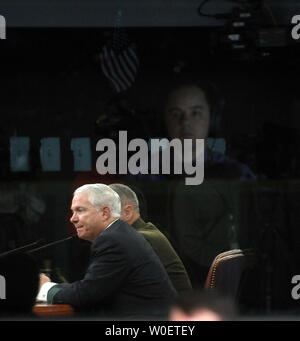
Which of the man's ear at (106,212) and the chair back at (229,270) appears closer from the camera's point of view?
the chair back at (229,270)

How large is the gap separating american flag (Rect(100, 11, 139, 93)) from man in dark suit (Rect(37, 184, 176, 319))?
2.37 feet

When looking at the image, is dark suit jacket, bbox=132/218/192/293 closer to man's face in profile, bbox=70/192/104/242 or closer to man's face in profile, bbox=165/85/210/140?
man's face in profile, bbox=70/192/104/242

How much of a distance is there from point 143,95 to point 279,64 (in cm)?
76

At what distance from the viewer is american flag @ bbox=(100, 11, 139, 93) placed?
18.1ft

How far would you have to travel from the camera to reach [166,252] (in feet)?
17.8

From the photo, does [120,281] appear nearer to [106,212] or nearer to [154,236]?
[106,212]

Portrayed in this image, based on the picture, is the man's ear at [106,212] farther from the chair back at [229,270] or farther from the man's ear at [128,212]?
the chair back at [229,270]

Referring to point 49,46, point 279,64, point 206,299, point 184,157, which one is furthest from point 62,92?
point 206,299

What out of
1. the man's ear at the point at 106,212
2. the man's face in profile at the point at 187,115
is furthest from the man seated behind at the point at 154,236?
the man's face in profile at the point at 187,115

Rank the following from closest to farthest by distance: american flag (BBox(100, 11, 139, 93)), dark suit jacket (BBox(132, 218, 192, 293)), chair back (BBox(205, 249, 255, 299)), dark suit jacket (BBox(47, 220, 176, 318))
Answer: dark suit jacket (BBox(47, 220, 176, 318))
chair back (BBox(205, 249, 255, 299))
dark suit jacket (BBox(132, 218, 192, 293))
american flag (BBox(100, 11, 139, 93))

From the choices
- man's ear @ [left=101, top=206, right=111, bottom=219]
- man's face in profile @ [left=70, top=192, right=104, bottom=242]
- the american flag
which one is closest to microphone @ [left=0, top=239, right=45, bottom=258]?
man's face in profile @ [left=70, top=192, right=104, bottom=242]

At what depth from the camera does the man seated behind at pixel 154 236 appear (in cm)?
534

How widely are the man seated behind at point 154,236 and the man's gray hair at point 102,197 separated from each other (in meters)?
0.06

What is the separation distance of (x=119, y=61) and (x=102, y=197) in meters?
0.78
